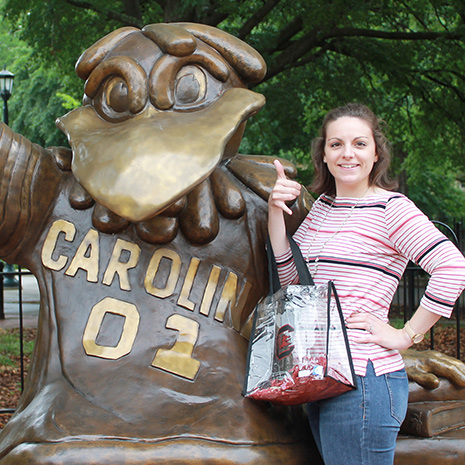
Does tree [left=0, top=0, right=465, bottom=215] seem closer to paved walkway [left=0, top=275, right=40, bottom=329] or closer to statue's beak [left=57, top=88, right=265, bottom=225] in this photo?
paved walkway [left=0, top=275, right=40, bottom=329]

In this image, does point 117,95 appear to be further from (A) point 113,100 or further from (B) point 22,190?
(B) point 22,190

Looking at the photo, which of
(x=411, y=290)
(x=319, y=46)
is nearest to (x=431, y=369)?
(x=411, y=290)

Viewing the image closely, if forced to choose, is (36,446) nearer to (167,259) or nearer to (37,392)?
(37,392)

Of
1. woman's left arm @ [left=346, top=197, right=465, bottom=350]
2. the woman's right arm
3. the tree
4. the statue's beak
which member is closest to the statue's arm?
the statue's beak

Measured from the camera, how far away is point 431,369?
2.26m

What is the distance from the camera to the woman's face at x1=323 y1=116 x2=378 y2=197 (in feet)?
6.09

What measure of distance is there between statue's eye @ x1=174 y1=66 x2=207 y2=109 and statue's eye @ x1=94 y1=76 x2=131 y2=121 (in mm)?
163

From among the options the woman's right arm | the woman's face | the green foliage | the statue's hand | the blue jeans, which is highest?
the woman's face

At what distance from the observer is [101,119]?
1992mm

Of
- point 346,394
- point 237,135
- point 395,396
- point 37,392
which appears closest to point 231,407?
point 346,394

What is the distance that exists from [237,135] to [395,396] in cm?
100

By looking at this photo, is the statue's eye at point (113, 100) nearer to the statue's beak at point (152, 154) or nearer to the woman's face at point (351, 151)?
the statue's beak at point (152, 154)

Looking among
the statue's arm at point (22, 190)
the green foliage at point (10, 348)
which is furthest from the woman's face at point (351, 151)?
the green foliage at point (10, 348)

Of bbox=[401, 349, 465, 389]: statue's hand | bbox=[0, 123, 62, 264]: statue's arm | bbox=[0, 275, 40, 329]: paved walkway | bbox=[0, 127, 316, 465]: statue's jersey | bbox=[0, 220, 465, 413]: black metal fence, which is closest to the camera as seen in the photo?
bbox=[0, 127, 316, 465]: statue's jersey
